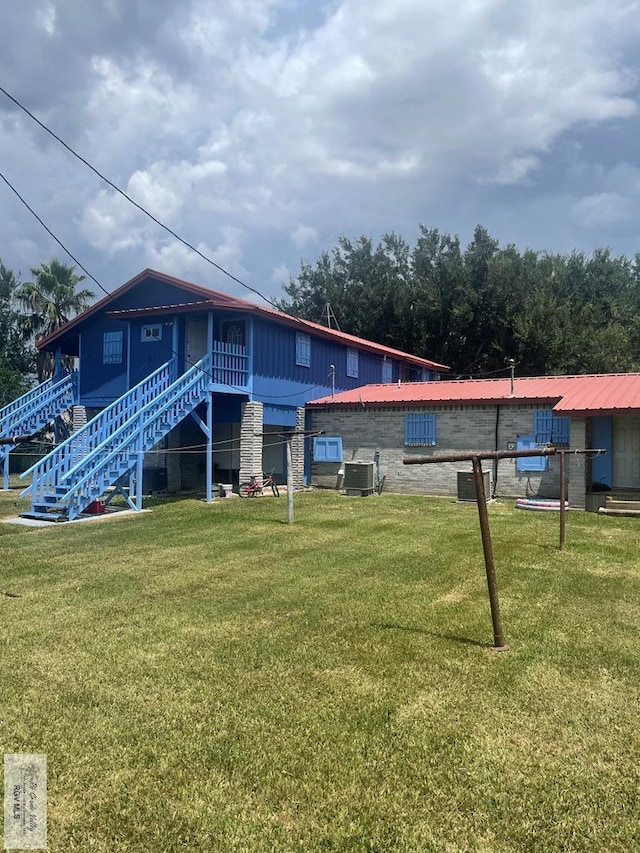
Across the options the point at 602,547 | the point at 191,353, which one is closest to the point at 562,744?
the point at 602,547

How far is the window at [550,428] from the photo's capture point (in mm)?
17109

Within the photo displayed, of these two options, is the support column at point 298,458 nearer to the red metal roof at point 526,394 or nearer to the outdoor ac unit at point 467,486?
the red metal roof at point 526,394

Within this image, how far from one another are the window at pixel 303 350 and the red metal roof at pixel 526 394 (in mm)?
1441

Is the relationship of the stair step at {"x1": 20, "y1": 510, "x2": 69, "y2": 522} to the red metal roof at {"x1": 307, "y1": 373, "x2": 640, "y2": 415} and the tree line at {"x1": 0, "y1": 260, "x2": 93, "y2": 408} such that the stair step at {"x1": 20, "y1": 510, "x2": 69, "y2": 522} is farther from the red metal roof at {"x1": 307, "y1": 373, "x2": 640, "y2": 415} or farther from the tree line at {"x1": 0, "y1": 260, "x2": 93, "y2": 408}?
the tree line at {"x1": 0, "y1": 260, "x2": 93, "y2": 408}

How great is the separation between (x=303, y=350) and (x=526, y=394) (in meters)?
7.78

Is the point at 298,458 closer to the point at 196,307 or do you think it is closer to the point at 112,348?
the point at 196,307

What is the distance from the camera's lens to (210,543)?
10.6 metres

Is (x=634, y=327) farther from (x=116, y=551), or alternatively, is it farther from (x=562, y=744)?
(x=562, y=744)

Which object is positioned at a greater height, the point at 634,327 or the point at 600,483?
the point at 634,327

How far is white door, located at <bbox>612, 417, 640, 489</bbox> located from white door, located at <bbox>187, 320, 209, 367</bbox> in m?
13.1

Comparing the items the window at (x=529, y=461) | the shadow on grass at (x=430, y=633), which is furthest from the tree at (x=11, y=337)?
the shadow on grass at (x=430, y=633)

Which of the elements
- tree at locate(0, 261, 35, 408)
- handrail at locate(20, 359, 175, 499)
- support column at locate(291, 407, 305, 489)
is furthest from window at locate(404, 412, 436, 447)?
tree at locate(0, 261, 35, 408)

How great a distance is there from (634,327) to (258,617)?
34.8m

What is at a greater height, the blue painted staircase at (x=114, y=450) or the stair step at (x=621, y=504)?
the blue painted staircase at (x=114, y=450)
